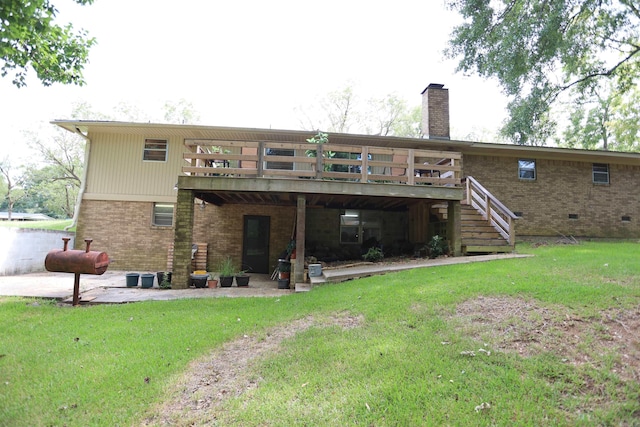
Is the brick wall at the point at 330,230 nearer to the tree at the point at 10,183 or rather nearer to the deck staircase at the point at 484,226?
the deck staircase at the point at 484,226

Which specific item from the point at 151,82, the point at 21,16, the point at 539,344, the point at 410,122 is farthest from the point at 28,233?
the point at 410,122

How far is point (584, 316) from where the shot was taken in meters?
3.88

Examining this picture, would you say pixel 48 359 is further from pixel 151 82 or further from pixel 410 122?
pixel 410 122

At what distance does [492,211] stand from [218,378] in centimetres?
904

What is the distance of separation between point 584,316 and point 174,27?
1141 cm

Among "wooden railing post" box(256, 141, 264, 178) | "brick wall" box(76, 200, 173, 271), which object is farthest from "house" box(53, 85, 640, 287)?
"wooden railing post" box(256, 141, 264, 178)

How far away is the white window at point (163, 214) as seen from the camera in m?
12.2

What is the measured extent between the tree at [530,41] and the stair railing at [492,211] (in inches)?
89.8

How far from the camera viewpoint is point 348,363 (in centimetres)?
338

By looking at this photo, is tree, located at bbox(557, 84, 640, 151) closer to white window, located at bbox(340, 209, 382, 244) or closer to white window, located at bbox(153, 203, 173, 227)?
white window, located at bbox(340, 209, 382, 244)

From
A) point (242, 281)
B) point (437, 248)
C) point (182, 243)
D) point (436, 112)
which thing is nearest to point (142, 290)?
point (182, 243)

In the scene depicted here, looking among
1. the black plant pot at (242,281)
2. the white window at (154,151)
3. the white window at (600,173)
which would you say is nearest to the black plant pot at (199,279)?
the black plant pot at (242,281)

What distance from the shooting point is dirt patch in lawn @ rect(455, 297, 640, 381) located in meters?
3.10

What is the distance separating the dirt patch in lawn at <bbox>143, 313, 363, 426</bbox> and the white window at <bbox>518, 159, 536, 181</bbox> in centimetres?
1184
